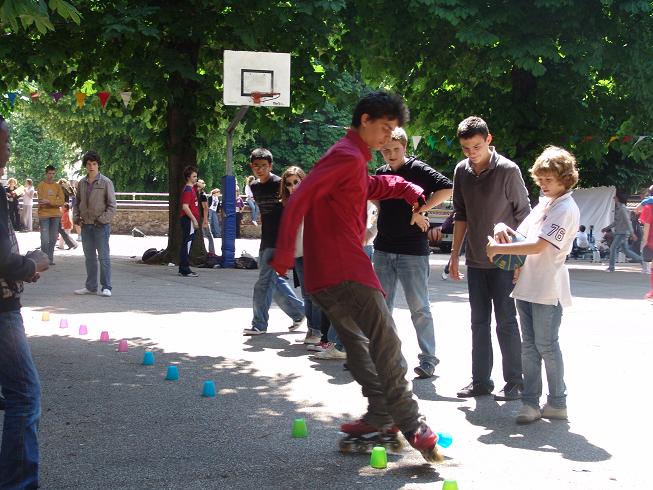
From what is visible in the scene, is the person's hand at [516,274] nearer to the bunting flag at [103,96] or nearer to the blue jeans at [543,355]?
the blue jeans at [543,355]

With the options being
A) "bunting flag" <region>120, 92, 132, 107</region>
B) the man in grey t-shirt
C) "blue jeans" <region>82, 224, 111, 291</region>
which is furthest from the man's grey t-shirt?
"bunting flag" <region>120, 92, 132, 107</region>

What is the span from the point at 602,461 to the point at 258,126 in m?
14.6

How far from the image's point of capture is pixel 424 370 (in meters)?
7.74

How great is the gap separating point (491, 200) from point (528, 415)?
5.24ft

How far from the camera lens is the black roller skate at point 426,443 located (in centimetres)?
510

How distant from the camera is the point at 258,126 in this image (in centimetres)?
1920

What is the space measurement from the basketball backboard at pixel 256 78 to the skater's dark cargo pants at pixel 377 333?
41.0 feet

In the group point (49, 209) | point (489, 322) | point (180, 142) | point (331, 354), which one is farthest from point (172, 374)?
point (180, 142)

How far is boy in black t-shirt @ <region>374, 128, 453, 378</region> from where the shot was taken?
7531 millimetres

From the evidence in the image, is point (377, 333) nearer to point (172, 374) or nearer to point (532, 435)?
point (532, 435)

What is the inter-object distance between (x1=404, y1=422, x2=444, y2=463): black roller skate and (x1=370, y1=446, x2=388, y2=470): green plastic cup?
165 millimetres

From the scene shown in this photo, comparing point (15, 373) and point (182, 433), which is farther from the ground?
point (15, 373)

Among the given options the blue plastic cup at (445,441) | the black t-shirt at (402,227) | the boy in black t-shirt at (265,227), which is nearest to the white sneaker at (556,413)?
the blue plastic cup at (445,441)

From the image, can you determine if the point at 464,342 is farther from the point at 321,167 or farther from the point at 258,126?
the point at 258,126
